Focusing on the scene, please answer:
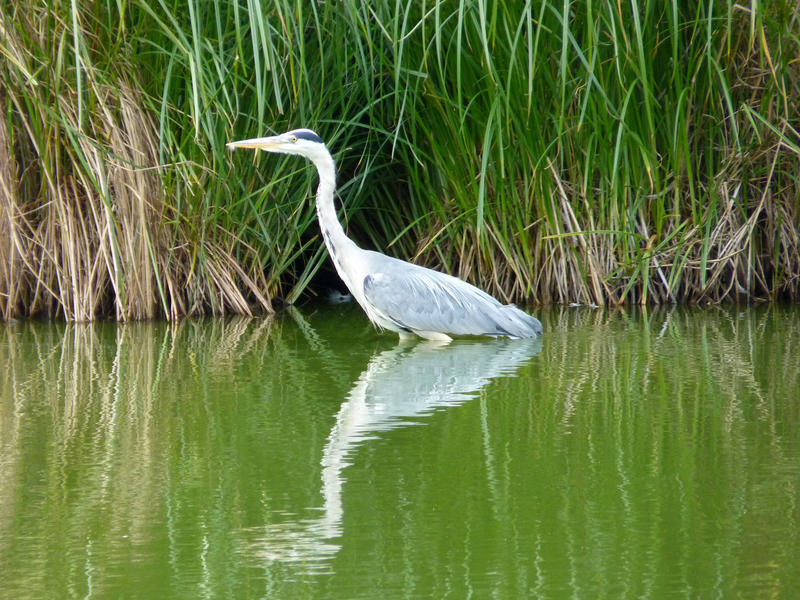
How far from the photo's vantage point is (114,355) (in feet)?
16.5

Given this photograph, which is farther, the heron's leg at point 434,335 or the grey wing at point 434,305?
the heron's leg at point 434,335

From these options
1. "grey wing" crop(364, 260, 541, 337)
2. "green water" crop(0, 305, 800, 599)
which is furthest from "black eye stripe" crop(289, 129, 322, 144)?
"green water" crop(0, 305, 800, 599)

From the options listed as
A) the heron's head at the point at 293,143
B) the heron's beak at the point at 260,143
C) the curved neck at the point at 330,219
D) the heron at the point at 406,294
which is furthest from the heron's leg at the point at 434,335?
the heron's beak at the point at 260,143

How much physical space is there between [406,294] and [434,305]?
15cm

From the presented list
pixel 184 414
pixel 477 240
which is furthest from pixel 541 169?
pixel 184 414

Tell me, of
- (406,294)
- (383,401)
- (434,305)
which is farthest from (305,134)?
(383,401)

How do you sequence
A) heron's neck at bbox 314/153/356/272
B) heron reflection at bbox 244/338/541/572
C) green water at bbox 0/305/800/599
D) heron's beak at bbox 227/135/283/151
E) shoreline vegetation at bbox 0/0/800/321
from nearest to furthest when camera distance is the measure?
green water at bbox 0/305/800/599 → heron reflection at bbox 244/338/541/572 → heron's beak at bbox 227/135/283/151 → shoreline vegetation at bbox 0/0/800/321 → heron's neck at bbox 314/153/356/272

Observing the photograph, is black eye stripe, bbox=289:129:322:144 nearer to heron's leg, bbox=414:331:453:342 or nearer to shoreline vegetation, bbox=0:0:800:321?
shoreline vegetation, bbox=0:0:800:321

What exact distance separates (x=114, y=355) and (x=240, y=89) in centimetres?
164

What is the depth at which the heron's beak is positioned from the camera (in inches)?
211

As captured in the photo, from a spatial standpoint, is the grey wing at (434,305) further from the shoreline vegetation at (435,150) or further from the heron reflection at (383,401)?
the shoreline vegetation at (435,150)

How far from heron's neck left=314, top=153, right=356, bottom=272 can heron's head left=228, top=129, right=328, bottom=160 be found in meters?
0.08

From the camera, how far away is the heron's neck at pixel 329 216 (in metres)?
5.69

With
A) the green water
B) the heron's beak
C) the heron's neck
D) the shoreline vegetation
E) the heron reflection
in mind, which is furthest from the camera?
the heron's neck
